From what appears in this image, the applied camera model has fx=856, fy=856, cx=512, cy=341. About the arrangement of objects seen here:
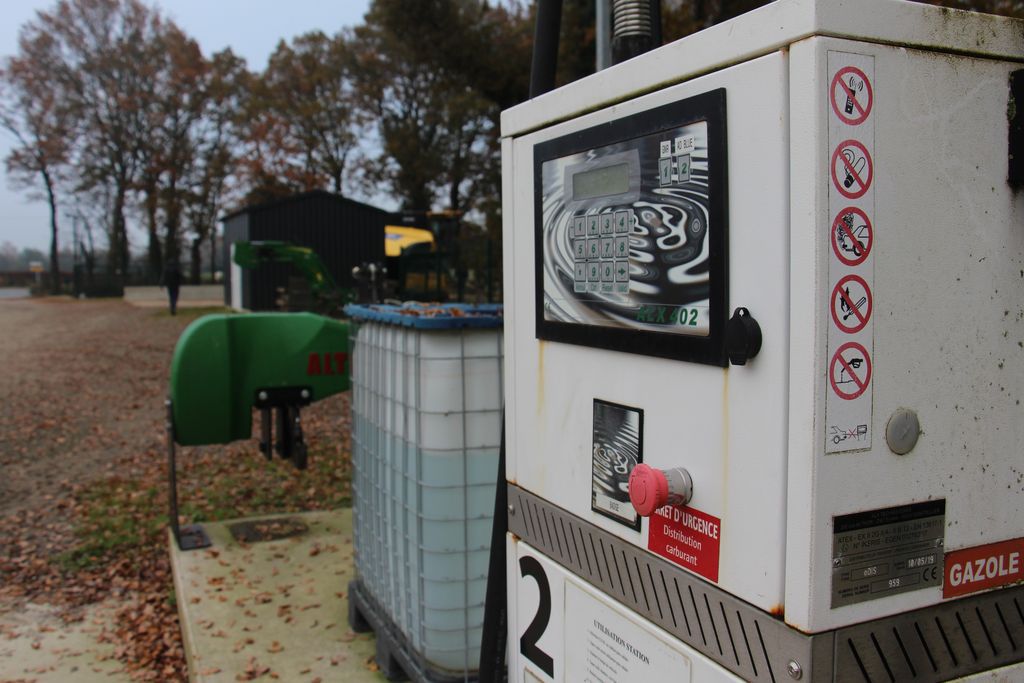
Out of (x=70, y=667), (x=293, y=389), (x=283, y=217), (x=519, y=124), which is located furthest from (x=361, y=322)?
(x=283, y=217)

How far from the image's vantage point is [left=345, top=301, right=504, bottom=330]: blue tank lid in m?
2.83

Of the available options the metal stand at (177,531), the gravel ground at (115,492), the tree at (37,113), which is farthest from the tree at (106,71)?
the metal stand at (177,531)

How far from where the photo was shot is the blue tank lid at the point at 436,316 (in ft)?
9.27

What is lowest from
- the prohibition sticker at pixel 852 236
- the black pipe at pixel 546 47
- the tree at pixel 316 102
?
the prohibition sticker at pixel 852 236

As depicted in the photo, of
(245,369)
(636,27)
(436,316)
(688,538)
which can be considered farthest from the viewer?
(245,369)

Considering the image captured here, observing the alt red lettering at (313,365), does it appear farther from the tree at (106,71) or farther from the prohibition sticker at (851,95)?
the tree at (106,71)

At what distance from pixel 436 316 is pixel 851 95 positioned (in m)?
1.86

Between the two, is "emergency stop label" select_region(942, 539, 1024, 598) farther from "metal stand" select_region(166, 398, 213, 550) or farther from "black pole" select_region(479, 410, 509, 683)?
"metal stand" select_region(166, 398, 213, 550)

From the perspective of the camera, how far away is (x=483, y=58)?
12.3 meters

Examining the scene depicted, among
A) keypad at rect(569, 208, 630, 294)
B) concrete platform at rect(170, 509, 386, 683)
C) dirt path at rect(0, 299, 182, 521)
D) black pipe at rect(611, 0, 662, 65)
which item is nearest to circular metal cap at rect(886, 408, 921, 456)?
keypad at rect(569, 208, 630, 294)

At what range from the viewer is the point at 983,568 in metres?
1.33

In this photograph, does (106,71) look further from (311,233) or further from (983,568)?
(983,568)

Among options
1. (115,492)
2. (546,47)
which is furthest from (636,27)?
(115,492)

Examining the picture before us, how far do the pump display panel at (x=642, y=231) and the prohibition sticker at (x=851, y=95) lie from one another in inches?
7.4
